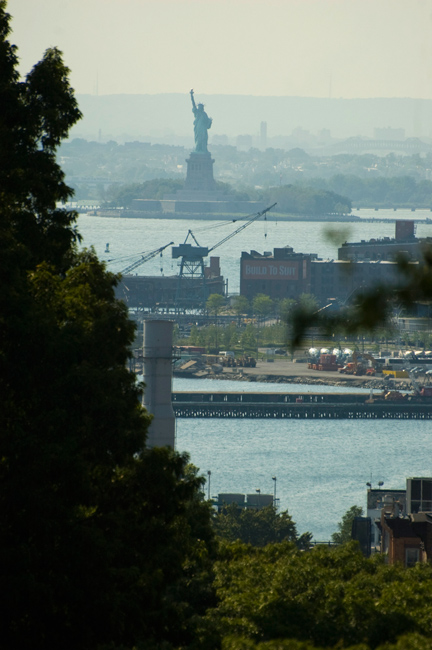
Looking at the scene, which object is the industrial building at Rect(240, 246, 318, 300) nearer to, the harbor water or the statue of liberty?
the harbor water

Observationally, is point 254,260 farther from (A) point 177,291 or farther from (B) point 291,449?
(B) point 291,449

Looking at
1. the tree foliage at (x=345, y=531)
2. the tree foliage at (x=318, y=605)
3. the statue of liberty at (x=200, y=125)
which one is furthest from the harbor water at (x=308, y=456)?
the statue of liberty at (x=200, y=125)

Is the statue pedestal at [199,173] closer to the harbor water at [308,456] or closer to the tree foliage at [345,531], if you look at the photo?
the harbor water at [308,456]

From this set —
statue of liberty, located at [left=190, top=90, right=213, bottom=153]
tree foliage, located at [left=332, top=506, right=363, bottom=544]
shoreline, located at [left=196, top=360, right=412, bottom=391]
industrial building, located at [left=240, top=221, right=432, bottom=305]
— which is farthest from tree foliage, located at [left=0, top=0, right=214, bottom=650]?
statue of liberty, located at [left=190, top=90, right=213, bottom=153]

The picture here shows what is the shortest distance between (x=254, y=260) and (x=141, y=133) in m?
130

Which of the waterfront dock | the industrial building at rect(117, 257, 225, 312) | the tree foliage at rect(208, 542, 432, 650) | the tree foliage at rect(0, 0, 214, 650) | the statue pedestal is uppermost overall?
the statue pedestal

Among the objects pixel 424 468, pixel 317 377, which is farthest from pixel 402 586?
pixel 317 377

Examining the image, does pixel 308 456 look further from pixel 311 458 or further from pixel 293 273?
pixel 293 273

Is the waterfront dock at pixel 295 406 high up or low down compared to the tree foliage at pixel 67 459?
up

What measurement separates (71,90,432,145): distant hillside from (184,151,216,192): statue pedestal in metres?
75.4

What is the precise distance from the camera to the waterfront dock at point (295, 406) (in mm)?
19516

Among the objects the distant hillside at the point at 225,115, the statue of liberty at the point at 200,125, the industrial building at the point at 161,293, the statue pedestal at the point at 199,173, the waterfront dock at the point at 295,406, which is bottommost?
the waterfront dock at the point at 295,406

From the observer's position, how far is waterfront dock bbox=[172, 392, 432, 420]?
64.0ft

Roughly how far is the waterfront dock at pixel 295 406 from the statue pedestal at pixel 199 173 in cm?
5596
